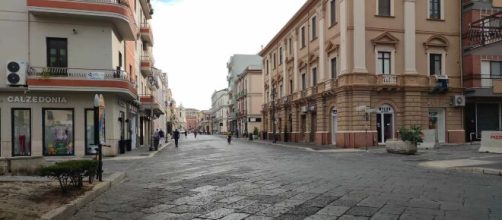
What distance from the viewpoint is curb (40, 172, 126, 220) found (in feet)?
23.6

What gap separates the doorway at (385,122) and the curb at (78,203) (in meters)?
23.6

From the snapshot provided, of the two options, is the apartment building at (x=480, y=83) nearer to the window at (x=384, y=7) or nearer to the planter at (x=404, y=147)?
the window at (x=384, y=7)

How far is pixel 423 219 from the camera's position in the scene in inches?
285

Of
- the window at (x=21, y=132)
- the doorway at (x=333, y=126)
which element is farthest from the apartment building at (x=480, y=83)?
the window at (x=21, y=132)

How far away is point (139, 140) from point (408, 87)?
21.4 metres

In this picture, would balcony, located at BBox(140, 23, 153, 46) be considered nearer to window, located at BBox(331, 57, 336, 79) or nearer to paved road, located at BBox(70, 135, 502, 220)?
window, located at BBox(331, 57, 336, 79)

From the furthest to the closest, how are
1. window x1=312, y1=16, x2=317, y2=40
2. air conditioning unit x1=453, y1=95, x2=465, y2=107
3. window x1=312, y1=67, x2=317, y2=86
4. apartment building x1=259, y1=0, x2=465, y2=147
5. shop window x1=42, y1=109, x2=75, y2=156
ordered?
window x1=312, y1=67, x2=317, y2=86, window x1=312, y1=16, x2=317, y2=40, air conditioning unit x1=453, y1=95, x2=465, y2=107, apartment building x1=259, y1=0, x2=465, y2=147, shop window x1=42, y1=109, x2=75, y2=156

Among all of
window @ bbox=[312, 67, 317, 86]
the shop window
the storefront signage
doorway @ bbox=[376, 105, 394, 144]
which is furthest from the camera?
window @ bbox=[312, 67, 317, 86]

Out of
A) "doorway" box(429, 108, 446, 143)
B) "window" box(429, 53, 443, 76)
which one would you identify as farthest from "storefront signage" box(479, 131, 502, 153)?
"window" box(429, 53, 443, 76)

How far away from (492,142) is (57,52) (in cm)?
2179

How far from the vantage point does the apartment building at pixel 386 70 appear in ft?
104

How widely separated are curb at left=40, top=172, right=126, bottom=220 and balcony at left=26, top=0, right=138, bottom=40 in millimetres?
13601

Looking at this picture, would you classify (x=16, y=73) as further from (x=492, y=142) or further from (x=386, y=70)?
(x=492, y=142)

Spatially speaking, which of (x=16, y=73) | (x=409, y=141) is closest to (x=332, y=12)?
(x=409, y=141)
